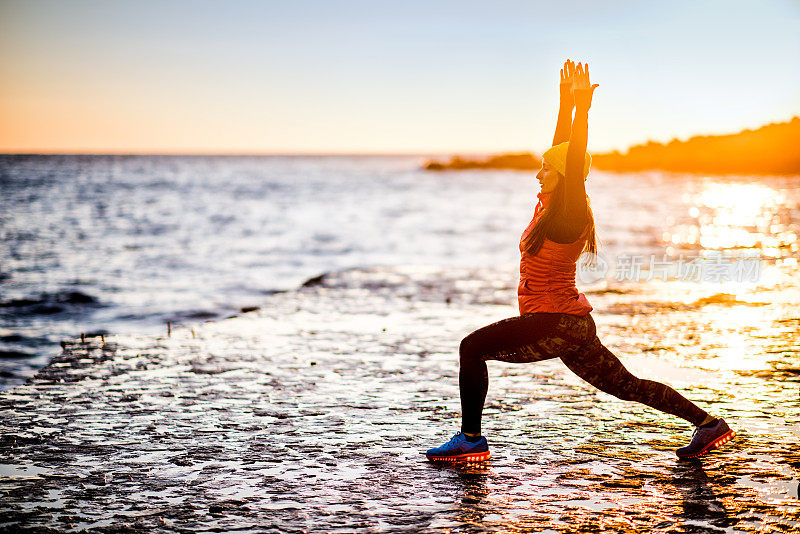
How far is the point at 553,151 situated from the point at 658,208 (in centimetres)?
3986

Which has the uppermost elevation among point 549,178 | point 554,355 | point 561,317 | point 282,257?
point 549,178

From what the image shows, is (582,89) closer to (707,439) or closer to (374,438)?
(707,439)

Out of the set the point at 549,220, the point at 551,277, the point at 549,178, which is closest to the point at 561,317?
the point at 551,277

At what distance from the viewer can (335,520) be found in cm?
382

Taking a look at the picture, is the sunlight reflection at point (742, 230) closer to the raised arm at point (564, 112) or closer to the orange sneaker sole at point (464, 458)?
the raised arm at point (564, 112)

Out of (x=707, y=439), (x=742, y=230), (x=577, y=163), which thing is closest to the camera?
(x=577, y=163)

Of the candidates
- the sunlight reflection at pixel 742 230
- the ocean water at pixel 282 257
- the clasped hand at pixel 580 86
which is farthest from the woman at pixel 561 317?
the sunlight reflection at pixel 742 230

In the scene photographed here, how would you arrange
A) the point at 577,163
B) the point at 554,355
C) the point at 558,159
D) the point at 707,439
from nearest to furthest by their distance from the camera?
the point at 577,163
the point at 558,159
the point at 554,355
the point at 707,439

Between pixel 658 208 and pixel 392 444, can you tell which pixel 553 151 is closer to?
pixel 392 444

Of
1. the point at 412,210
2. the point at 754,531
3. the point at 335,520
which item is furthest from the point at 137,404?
the point at 412,210

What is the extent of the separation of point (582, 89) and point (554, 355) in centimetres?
154

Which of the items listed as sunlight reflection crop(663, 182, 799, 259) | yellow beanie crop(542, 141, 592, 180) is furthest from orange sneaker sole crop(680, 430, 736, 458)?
sunlight reflection crop(663, 182, 799, 259)

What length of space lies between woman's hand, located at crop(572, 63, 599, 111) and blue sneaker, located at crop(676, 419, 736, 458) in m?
2.11

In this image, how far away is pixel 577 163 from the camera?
4145 millimetres
